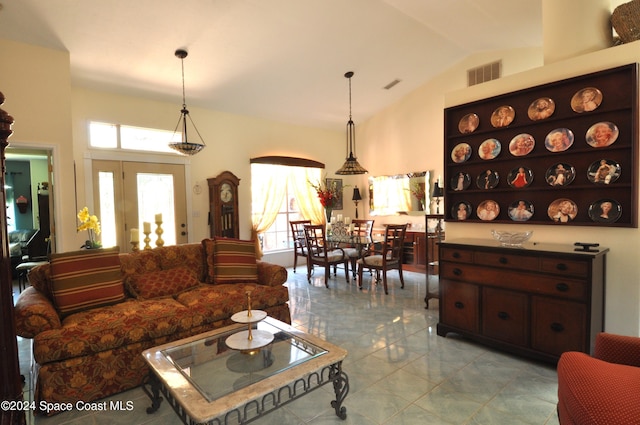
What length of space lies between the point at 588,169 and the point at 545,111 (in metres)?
0.61

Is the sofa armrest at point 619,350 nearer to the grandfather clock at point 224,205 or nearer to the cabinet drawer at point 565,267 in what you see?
the cabinet drawer at point 565,267

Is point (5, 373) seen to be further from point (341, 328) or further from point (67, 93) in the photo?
point (67, 93)

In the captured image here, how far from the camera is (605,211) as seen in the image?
8.55 ft

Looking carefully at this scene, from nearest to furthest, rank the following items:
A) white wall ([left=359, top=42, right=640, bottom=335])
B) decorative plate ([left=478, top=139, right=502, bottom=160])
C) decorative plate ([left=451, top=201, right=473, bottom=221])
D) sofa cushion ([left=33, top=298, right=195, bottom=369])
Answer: sofa cushion ([left=33, top=298, right=195, bottom=369])
white wall ([left=359, top=42, right=640, bottom=335])
decorative plate ([left=478, top=139, right=502, bottom=160])
decorative plate ([left=451, top=201, right=473, bottom=221])

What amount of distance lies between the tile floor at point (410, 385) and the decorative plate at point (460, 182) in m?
1.48

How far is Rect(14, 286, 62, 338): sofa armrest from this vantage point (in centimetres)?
211

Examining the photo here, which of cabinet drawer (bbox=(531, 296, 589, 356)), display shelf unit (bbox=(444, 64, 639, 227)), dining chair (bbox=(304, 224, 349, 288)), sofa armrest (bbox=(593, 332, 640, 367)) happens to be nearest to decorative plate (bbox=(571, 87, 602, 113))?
display shelf unit (bbox=(444, 64, 639, 227))

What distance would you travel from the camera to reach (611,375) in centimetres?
135

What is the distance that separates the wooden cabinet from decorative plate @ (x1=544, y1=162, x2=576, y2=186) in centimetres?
57

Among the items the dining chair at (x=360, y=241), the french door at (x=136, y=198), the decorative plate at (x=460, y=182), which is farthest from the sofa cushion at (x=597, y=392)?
the french door at (x=136, y=198)

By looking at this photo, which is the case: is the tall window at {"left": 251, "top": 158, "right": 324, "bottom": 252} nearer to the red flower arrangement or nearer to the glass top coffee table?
the red flower arrangement

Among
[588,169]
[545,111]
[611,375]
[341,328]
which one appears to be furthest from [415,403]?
[545,111]

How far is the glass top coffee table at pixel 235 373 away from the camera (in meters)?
1.52

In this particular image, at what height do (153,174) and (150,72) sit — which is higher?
(150,72)
